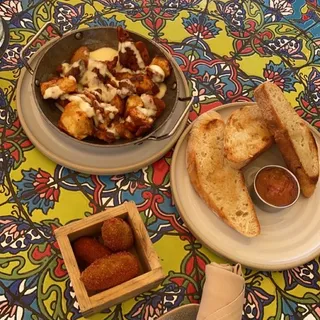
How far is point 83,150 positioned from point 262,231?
0.49 meters

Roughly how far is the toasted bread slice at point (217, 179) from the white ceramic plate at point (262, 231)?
0.03 m

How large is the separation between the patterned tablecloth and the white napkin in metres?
0.13

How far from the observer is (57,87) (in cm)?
113

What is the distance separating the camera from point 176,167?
1.17m

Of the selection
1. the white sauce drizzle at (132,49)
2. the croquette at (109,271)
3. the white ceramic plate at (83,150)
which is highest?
the white sauce drizzle at (132,49)

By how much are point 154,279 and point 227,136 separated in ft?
1.36

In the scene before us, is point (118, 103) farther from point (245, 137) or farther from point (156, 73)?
point (245, 137)

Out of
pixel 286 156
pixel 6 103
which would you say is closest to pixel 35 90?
pixel 6 103

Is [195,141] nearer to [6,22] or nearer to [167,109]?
[167,109]

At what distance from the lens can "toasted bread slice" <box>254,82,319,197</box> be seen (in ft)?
3.76

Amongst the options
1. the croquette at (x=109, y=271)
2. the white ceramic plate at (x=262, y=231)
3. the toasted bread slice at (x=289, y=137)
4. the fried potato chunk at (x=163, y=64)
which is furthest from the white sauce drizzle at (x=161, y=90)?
the croquette at (x=109, y=271)

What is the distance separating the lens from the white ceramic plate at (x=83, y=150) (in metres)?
1.15

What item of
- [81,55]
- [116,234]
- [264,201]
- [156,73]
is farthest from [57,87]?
[264,201]

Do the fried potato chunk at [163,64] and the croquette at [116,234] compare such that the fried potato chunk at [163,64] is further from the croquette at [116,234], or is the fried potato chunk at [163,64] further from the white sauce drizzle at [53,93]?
the croquette at [116,234]
